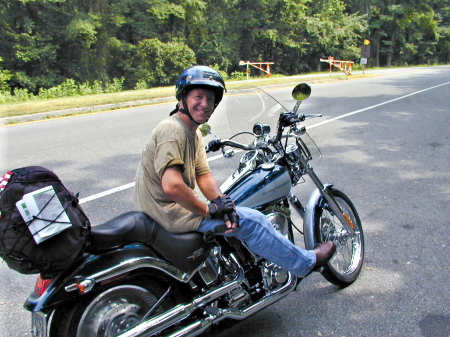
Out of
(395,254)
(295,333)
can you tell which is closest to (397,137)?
(395,254)

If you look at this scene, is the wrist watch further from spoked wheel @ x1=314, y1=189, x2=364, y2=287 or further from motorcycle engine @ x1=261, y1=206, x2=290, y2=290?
spoked wheel @ x1=314, y1=189, x2=364, y2=287

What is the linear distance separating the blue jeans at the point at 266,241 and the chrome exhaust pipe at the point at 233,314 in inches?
7.2

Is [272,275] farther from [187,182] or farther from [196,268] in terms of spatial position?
[187,182]

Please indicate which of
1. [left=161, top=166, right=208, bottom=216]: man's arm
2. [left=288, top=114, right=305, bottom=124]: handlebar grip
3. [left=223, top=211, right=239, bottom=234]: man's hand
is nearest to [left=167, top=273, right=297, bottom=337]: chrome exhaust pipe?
[left=223, top=211, right=239, bottom=234]: man's hand

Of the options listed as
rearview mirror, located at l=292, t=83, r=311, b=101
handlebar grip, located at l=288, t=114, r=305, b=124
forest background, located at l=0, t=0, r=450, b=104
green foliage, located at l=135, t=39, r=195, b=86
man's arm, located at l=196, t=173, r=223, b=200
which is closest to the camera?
man's arm, located at l=196, t=173, r=223, b=200

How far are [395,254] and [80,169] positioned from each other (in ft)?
14.6

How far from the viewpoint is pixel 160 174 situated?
2096 millimetres

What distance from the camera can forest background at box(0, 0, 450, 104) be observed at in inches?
888

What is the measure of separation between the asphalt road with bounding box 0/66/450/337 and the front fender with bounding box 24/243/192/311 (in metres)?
0.69

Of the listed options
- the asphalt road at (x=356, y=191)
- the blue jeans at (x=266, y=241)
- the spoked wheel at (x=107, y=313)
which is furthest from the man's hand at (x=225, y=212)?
the asphalt road at (x=356, y=191)

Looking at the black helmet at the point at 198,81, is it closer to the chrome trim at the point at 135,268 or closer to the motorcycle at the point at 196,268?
the motorcycle at the point at 196,268

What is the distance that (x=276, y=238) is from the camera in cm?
243

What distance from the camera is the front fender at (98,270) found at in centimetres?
183

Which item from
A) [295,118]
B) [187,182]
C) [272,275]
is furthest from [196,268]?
[295,118]
